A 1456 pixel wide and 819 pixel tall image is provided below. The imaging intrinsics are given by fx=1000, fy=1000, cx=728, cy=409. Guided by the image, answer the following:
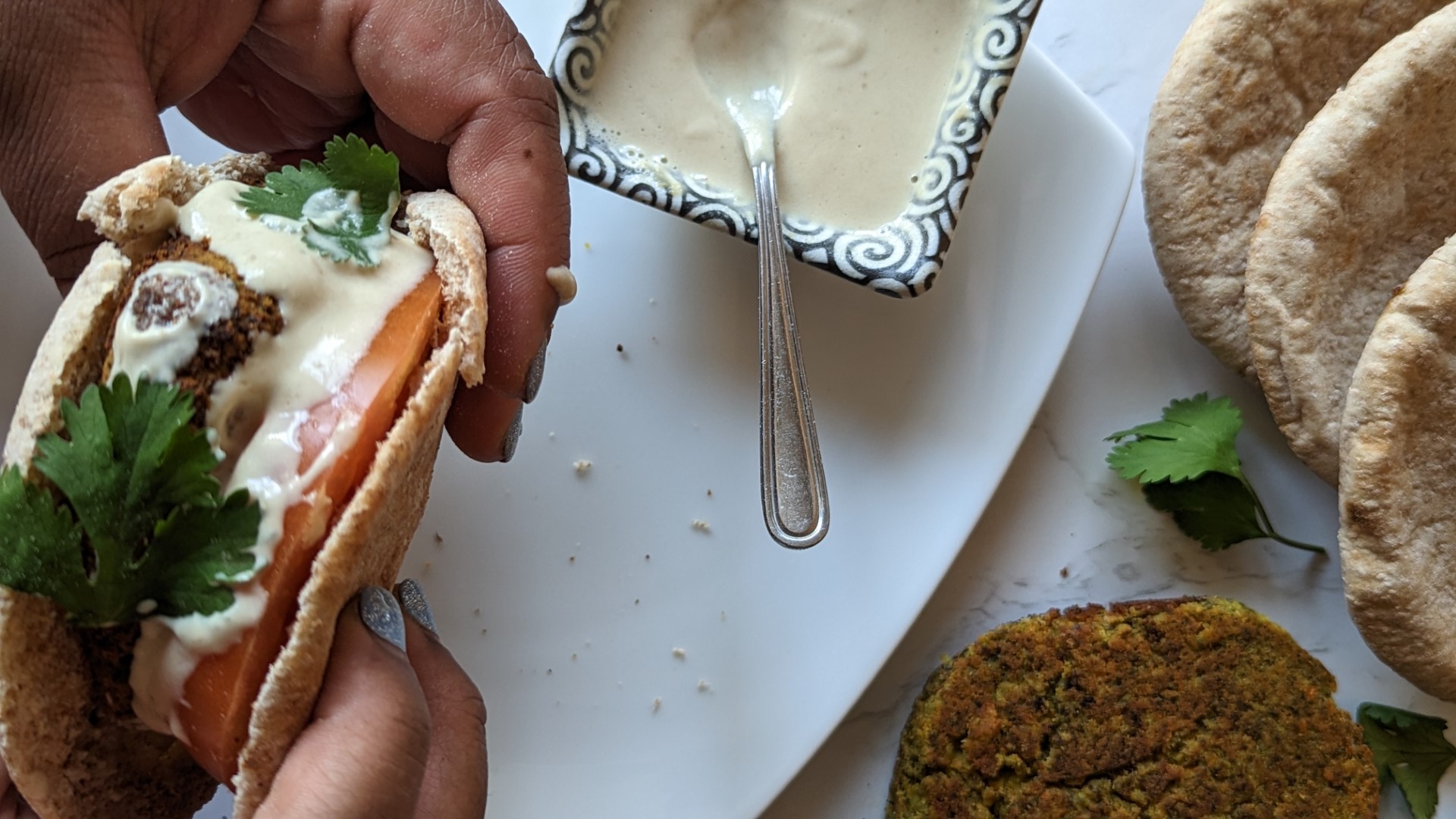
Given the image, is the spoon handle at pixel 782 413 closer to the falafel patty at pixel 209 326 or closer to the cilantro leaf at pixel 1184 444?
the cilantro leaf at pixel 1184 444

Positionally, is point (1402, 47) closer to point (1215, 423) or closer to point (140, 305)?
point (1215, 423)

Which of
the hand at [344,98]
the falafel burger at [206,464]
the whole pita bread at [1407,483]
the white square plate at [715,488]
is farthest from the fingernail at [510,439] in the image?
the whole pita bread at [1407,483]

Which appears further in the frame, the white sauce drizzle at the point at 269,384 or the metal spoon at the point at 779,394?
the metal spoon at the point at 779,394

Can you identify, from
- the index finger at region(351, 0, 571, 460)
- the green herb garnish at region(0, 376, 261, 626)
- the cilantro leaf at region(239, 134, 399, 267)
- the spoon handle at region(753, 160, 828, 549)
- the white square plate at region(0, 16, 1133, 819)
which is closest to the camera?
the green herb garnish at region(0, 376, 261, 626)

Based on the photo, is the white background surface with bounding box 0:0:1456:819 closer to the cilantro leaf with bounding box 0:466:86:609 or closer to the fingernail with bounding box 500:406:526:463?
the fingernail with bounding box 500:406:526:463

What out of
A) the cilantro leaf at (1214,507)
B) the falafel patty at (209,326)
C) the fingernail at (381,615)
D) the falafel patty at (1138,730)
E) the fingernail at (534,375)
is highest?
the falafel patty at (209,326)

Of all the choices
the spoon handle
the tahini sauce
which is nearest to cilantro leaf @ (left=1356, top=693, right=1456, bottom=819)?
the spoon handle
